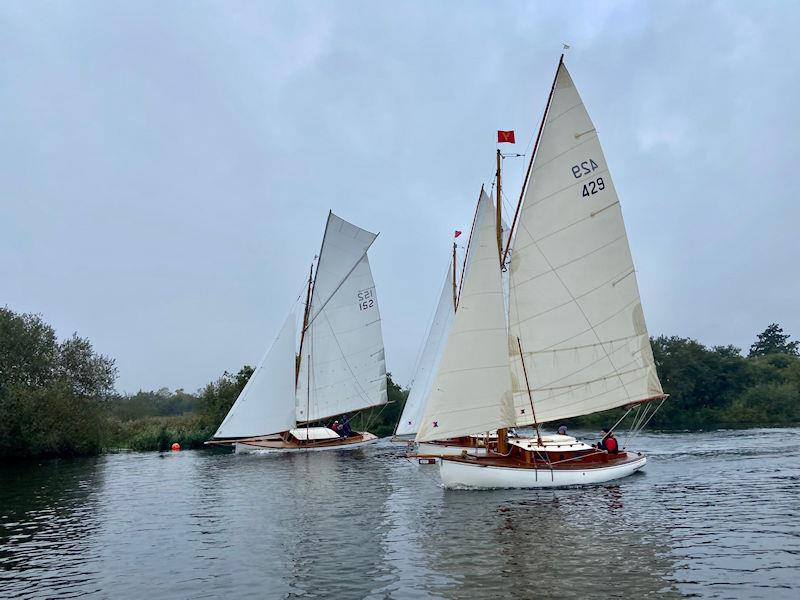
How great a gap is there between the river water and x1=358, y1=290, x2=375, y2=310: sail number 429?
87.2 ft

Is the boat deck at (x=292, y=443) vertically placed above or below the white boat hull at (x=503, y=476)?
above

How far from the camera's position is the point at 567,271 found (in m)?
32.2

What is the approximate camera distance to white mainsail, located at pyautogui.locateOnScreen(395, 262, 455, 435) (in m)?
51.4

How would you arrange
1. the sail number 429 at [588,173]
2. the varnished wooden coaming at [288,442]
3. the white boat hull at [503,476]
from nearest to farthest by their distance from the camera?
1. the white boat hull at [503,476]
2. the sail number 429 at [588,173]
3. the varnished wooden coaming at [288,442]

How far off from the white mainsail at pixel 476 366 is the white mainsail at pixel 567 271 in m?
2.24

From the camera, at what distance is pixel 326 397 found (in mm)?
62594

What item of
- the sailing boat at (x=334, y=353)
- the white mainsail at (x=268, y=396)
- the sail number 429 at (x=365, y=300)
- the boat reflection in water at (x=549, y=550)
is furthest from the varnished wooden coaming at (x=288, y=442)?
the boat reflection in water at (x=549, y=550)

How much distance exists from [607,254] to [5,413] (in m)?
49.9

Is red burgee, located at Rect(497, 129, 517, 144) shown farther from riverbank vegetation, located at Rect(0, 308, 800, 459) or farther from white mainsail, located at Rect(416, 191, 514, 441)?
riverbank vegetation, located at Rect(0, 308, 800, 459)

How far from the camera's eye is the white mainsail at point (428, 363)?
169ft

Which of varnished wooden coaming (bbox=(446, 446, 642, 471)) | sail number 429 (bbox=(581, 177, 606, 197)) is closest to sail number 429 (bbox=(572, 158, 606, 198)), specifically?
sail number 429 (bbox=(581, 177, 606, 197))

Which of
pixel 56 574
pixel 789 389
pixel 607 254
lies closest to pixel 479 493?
pixel 607 254

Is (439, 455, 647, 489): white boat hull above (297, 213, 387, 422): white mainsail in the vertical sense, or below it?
below

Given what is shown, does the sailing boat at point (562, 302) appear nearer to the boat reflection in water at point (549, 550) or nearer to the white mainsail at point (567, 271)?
the white mainsail at point (567, 271)
